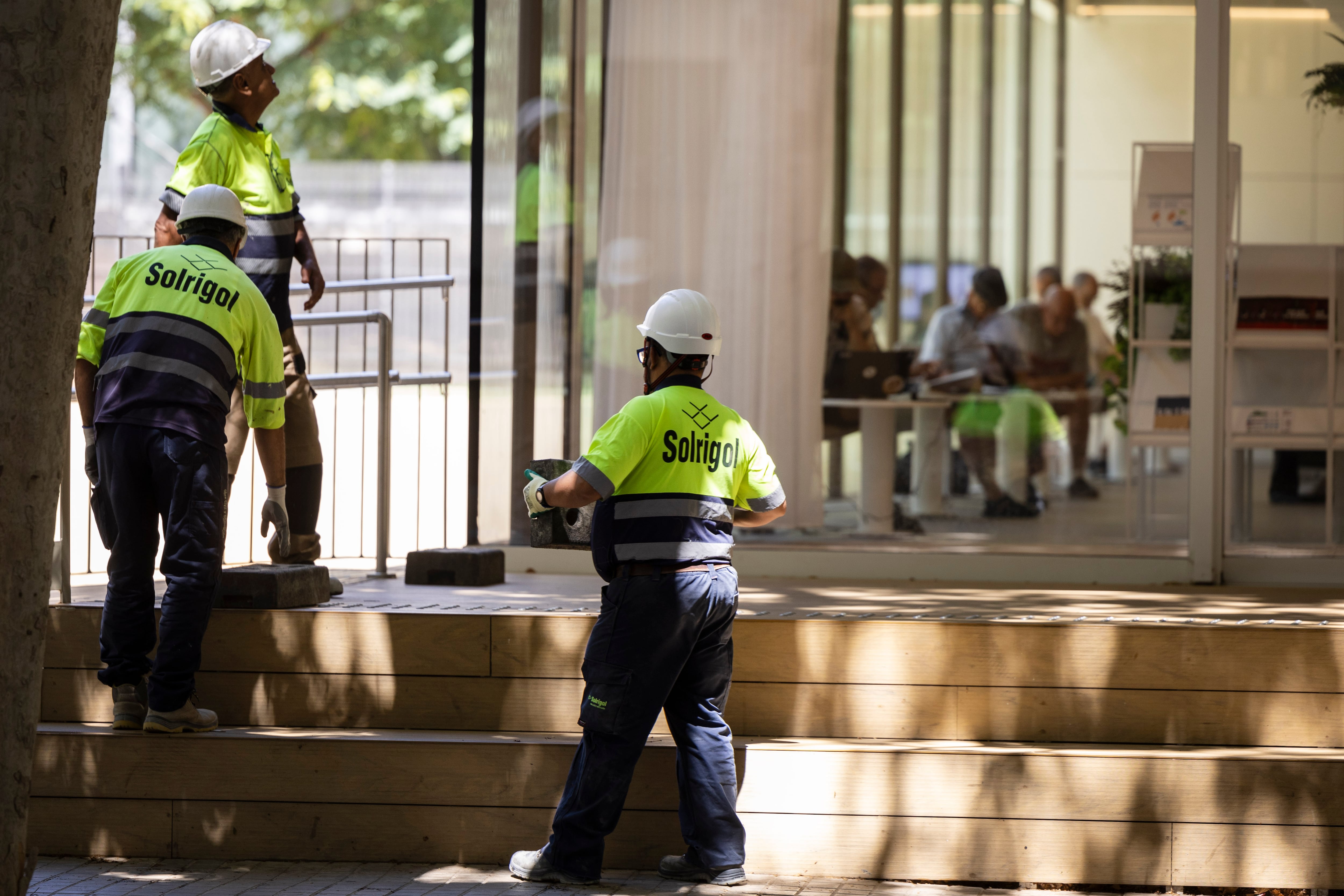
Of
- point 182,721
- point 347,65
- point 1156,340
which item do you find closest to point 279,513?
point 182,721

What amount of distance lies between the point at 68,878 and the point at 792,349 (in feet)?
13.8

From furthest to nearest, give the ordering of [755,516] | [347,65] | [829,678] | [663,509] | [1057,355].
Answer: [347,65], [1057,355], [829,678], [755,516], [663,509]

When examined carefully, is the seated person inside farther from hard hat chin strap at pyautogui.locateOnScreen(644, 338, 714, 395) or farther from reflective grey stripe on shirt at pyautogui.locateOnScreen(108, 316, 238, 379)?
reflective grey stripe on shirt at pyautogui.locateOnScreen(108, 316, 238, 379)

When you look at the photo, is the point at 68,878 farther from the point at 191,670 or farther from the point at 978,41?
the point at 978,41

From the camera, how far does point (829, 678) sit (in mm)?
4945

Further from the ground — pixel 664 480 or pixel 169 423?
pixel 169 423

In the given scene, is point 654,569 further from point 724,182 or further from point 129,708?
point 724,182

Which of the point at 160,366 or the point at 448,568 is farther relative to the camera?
the point at 448,568

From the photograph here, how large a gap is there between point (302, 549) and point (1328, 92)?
4845 mm

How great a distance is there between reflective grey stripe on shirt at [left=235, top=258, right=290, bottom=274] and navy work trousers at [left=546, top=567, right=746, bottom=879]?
205cm

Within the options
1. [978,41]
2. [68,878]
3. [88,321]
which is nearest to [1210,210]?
[88,321]

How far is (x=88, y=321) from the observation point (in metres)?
4.77

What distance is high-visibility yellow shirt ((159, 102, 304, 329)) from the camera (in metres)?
5.35

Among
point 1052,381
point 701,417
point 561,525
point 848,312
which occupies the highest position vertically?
point 848,312
